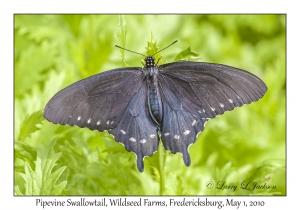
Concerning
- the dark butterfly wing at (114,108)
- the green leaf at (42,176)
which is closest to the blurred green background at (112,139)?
the green leaf at (42,176)

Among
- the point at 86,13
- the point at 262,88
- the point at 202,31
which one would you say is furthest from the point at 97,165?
the point at 202,31

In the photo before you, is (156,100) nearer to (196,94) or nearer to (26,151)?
(196,94)

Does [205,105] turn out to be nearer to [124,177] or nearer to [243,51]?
[124,177]

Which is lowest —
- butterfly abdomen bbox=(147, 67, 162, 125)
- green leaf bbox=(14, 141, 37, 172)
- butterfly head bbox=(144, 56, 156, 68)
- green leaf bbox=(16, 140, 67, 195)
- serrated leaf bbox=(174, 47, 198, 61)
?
green leaf bbox=(16, 140, 67, 195)

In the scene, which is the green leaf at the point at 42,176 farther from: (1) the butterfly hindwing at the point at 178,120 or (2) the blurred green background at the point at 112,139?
(1) the butterfly hindwing at the point at 178,120

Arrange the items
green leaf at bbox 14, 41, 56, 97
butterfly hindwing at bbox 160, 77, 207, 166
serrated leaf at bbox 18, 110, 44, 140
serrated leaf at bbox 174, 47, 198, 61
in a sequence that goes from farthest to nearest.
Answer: green leaf at bbox 14, 41, 56, 97 < serrated leaf at bbox 18, 110, 44, 140 < butterfly hindwing at bbox 160, 77, 207, 166 < serrated leaf at bbox 174, 47, 198, 61

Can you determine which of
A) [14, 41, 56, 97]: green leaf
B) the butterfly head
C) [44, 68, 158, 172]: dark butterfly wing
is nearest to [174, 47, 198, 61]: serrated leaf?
the butterfly head

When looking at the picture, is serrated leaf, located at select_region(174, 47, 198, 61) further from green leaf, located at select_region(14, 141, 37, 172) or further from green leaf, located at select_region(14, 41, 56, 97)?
green leaf, located at select_region(14, 41, 56, 97)
